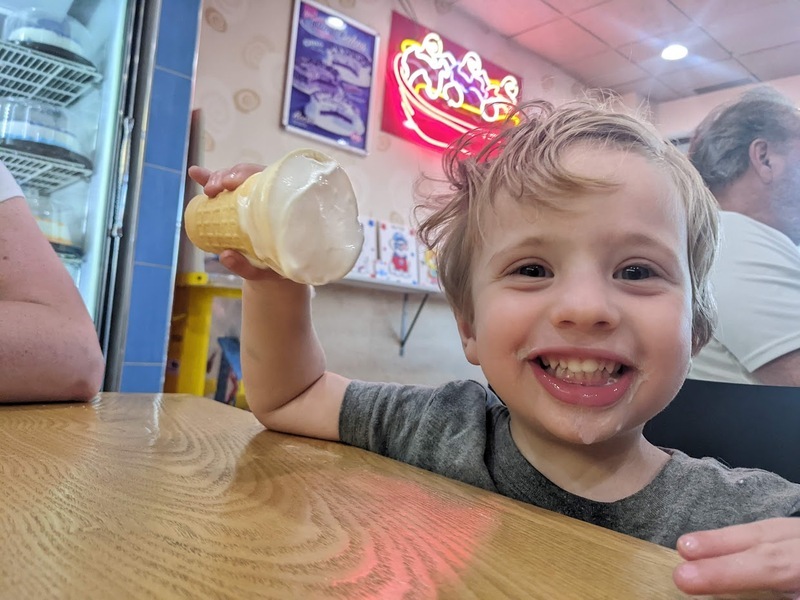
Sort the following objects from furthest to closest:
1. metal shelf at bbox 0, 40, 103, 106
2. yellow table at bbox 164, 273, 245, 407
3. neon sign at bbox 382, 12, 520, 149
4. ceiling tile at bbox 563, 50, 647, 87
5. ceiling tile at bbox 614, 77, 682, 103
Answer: ceiling tile at bbox 614, 77, 682, 103 → ceiling tile at bbox 563, 50, 647, 87 → neon sign at bbox 382, 12, 520, 149 → yellow table at bbox 164, 273, 245, 407 → metal shelf at bbox 0, 40, 103, 106

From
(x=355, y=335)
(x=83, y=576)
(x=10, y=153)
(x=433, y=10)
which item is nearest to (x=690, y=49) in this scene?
(x=433, y=10)

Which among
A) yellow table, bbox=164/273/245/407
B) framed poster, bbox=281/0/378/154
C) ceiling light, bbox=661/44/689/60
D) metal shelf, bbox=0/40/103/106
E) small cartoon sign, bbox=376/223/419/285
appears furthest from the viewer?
ceiling light, bbox=661/44/689/60

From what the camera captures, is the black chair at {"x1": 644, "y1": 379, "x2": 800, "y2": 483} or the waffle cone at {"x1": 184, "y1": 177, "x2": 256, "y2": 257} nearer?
the waffle cone at {"x1": 184, "y1": 177, "x2": 256, "y2": 257}

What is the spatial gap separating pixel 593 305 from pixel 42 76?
2041 millimetres

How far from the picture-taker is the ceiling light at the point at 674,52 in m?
4.02

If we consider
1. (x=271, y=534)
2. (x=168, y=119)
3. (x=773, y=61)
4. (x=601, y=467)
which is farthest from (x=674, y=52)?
(x=271, y=534)

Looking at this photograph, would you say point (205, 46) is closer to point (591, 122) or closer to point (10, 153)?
point (10, 153)

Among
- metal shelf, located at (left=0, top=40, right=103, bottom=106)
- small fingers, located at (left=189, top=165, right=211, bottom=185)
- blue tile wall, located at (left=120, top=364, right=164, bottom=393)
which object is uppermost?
metal shelf, located at (left=0, top=40, right=103, bottom=106)

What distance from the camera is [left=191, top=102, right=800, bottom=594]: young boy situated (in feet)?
2.27

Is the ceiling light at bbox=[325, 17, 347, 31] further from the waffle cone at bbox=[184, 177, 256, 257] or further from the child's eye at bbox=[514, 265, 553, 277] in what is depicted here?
the child's eye at bbox=[514, 265, 553, 277]

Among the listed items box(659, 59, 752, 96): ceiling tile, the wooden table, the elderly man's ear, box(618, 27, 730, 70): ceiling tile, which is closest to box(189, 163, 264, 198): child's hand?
the wooden table

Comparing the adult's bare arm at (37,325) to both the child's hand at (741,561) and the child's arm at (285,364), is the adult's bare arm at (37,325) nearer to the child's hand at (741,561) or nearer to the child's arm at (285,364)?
the child's arm at (285,364)

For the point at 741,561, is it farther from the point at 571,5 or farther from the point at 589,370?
the point at 571,5

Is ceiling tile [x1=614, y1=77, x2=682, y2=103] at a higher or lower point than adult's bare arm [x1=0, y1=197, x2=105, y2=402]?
higher
